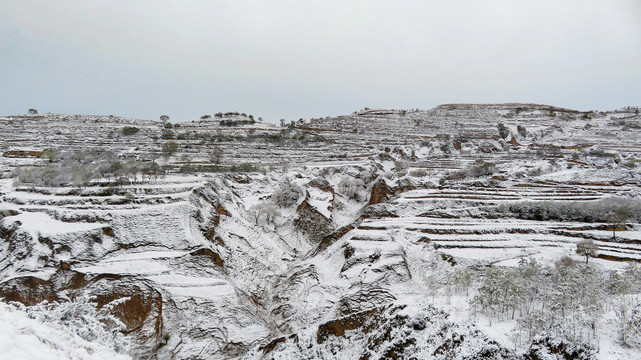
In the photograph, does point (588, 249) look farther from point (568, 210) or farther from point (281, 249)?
point (281, 249)

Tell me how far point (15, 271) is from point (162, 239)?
9.26 metres

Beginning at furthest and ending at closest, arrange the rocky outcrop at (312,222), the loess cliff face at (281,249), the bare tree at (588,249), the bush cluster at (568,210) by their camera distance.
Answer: the rocky outcrop at (312,222) < the bush cluster at (568,210) < the bare tree at (588,249) < the loess cliff face at (281,249)

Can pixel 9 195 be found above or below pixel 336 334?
above

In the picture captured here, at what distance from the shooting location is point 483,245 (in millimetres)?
28625

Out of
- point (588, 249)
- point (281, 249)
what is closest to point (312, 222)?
point (281, 249)

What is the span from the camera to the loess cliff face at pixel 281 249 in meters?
19.5

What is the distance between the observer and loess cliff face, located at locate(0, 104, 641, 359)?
1948 cm

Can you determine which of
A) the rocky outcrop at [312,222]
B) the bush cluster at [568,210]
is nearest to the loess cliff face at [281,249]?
the rocky outcrop at [312,222]

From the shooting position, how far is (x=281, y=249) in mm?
35469

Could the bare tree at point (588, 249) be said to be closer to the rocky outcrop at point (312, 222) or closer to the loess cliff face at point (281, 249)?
the loess cliff face at point (281, 249)

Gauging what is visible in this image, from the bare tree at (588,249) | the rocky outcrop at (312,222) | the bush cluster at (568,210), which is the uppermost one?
the bush cluster at (568,210)

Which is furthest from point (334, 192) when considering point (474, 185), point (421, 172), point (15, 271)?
→ point (15, 271)

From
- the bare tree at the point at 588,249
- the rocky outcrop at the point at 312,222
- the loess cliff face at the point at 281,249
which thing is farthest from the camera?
the rocky outcrop at the point at 312,222

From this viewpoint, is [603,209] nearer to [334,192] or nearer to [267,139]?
[334,192]
